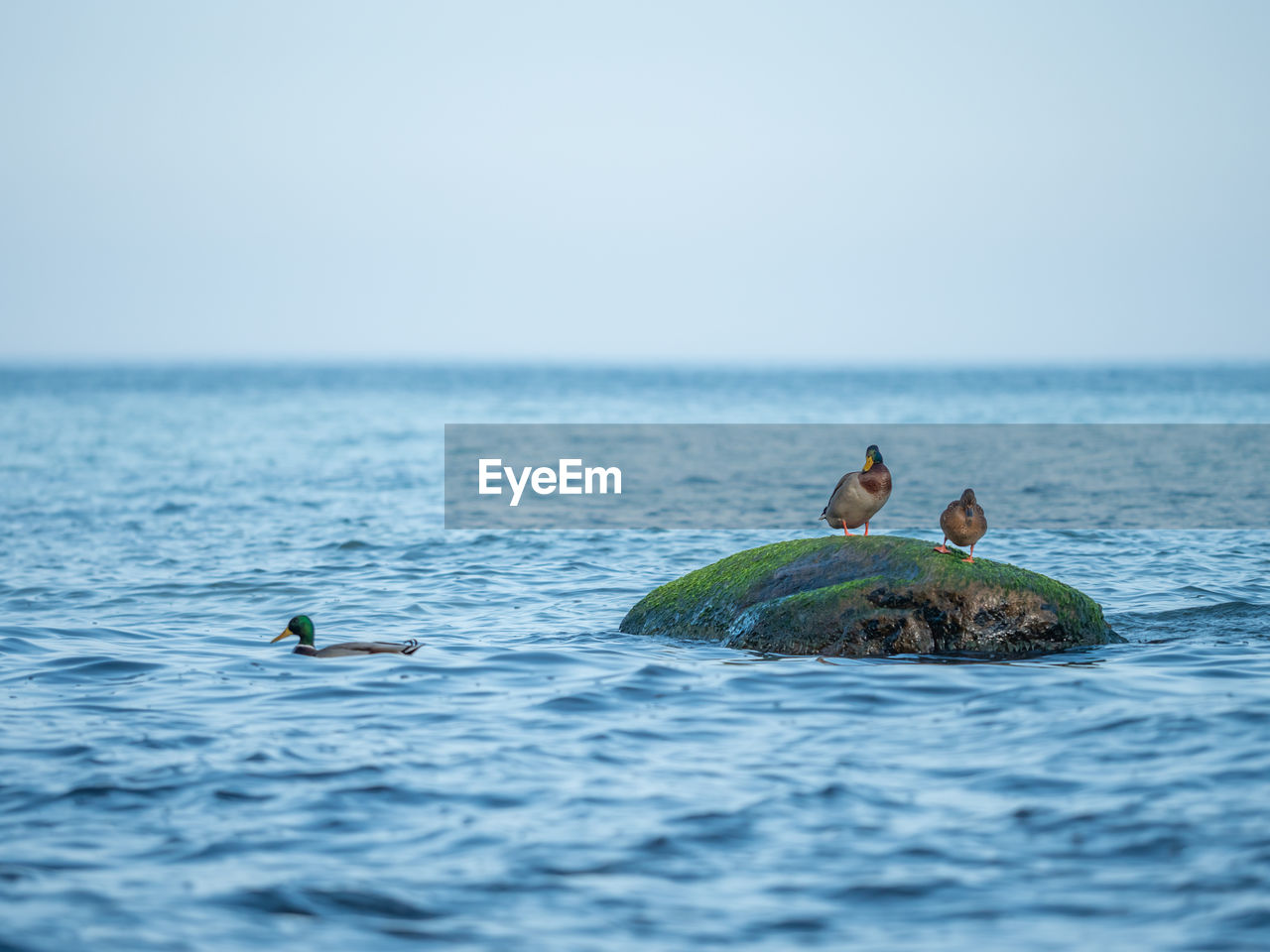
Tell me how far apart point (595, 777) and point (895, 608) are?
412cm

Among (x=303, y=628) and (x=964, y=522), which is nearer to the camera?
(x=964, y=522)

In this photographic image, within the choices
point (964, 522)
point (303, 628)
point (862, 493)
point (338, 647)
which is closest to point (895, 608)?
point (964, 522)

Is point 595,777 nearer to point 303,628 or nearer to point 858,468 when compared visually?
point 303,628

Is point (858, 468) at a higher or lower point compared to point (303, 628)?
higher

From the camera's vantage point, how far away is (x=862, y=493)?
12.3 m

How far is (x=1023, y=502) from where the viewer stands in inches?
1045

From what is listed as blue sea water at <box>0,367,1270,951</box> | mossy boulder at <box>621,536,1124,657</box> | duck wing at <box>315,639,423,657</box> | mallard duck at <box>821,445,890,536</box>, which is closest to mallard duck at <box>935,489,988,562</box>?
mossy boulder at <box>621,536,1124,657</box>

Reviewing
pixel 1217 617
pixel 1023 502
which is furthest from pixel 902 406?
pixel 1217 617

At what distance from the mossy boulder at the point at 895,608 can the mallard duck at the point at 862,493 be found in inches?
18.0

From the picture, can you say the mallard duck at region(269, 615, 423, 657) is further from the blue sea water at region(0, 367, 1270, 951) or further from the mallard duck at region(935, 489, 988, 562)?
the mallard duck at region(935, 489, 988, 562)

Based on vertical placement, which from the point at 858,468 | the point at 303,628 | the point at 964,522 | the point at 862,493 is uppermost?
the point at 862,493

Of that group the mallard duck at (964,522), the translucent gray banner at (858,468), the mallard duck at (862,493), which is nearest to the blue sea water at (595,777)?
the mallard duck at (964,522)

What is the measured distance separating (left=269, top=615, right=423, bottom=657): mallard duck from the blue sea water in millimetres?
198

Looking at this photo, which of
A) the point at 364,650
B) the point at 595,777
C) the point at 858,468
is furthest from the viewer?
the point at 858,468
